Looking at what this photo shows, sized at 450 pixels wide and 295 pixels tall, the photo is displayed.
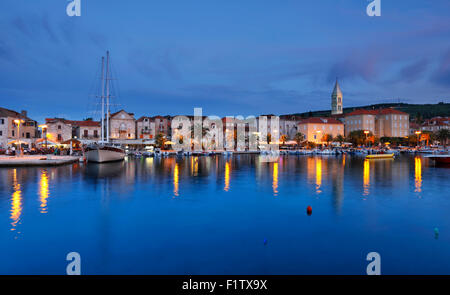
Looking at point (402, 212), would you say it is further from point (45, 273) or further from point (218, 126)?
point (218, 126)

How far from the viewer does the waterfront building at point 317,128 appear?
90312mm

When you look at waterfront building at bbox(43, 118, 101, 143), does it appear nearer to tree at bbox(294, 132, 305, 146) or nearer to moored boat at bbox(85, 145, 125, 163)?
moored boat at bbox(85, 145, 125, 163)

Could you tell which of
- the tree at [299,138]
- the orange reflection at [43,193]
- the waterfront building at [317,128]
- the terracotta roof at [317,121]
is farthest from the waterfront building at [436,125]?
the orange reflection at [43,193]

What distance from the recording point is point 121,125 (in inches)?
2709

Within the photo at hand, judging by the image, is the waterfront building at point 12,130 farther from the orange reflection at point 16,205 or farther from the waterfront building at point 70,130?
the orange reflection at point 16,205

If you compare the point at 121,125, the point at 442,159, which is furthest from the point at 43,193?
the point at 121,125

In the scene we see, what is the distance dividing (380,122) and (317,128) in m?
25.9

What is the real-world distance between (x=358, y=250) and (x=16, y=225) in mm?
12742

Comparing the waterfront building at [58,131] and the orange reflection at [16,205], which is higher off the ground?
the waterfront building at [58,131]

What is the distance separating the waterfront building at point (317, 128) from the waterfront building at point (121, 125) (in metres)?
50.3

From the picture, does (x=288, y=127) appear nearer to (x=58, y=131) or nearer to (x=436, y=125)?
(x=58, y=131)

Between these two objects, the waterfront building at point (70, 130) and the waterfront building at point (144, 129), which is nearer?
the waterfront building at point (70, 130)

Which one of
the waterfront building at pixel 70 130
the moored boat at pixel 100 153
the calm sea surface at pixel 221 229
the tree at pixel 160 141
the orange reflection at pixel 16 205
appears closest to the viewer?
the calm sea surface at pixel 221 229
